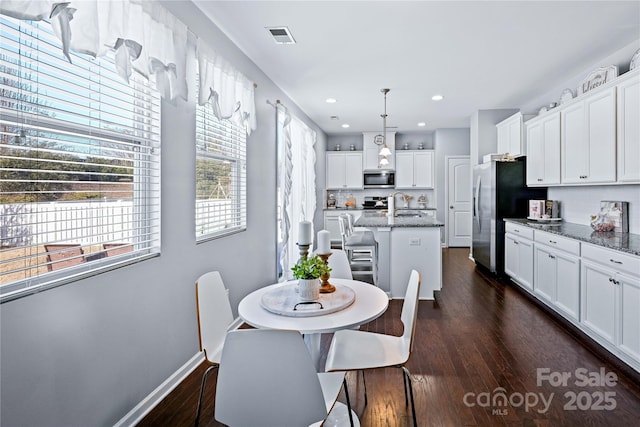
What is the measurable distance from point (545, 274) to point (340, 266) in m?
2.47

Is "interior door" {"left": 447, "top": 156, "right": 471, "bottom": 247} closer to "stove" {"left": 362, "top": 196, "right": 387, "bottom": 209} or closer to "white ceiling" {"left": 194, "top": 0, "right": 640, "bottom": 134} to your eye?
"stove" {"left": 362, "top": 196, "right": 387, "bottom": 209}

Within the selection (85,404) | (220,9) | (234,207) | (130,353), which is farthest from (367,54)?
(85,404)

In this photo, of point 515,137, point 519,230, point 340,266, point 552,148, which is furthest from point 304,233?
point 515,137

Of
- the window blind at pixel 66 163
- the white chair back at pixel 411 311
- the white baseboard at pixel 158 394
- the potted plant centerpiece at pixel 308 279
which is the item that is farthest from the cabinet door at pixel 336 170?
the potted plant centerpiece at pixel 308 279

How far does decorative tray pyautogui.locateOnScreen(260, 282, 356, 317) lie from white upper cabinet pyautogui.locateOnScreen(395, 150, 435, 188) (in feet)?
→ 21.0

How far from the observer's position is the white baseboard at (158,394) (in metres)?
1.93

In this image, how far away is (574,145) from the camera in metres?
3.80

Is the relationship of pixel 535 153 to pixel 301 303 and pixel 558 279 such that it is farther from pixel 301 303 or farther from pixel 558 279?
pixel 301 303

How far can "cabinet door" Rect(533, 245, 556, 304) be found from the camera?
3629 millimetres

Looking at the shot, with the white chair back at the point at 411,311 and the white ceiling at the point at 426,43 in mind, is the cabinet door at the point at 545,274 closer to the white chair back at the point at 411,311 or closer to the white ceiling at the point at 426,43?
the white ceiling at the point at 426,43

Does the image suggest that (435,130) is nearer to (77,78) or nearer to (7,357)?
(77,78)

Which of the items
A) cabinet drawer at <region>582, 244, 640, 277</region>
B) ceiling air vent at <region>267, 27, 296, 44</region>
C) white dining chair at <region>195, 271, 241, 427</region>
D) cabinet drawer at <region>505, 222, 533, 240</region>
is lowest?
white dining chair at <region>195, 271, 241, 427</region>

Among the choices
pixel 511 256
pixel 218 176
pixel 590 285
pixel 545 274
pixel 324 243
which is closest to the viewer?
pixel 324 243

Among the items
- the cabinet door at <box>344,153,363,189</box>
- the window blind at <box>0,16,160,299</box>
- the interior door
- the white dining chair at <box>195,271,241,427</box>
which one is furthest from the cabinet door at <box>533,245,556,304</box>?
the cabinet door at <box>344,153,363,189</box>
